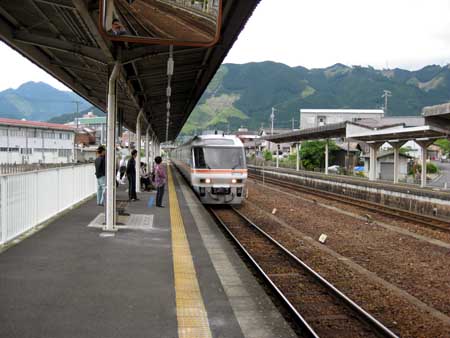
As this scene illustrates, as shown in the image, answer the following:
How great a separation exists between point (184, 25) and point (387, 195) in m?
16.1

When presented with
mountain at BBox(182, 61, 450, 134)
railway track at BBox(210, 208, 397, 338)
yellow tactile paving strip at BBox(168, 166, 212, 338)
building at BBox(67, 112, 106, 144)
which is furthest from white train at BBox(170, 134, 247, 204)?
mountain at BBox(182, 61, 450, 134)

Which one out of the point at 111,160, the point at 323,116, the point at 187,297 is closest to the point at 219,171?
the point at 111,160

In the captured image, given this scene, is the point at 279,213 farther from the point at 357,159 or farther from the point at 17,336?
the point at 357,159

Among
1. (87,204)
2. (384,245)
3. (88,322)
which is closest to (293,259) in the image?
(384,245)

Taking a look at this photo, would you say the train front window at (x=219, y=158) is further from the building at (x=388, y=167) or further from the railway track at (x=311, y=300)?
the building at (x=388, y=167)

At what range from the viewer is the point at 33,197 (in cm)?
882

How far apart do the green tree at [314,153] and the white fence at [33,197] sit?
35722 millimetres

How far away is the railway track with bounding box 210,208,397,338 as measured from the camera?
17.5 feet

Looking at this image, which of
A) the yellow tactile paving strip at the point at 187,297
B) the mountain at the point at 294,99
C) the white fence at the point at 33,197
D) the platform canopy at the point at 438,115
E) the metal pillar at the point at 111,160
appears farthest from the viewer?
the mountain at the point at 294,99

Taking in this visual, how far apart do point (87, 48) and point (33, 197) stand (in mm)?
2875

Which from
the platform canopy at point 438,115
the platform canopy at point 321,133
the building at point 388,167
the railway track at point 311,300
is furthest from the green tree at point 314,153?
the railway track at point 311,300

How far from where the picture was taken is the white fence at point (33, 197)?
7309mm

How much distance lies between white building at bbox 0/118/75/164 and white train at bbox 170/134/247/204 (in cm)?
1061

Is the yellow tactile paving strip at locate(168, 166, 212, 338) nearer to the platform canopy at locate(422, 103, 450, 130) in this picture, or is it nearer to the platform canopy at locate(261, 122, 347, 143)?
the platform canopy at locate(422, 103, 450, 130)
